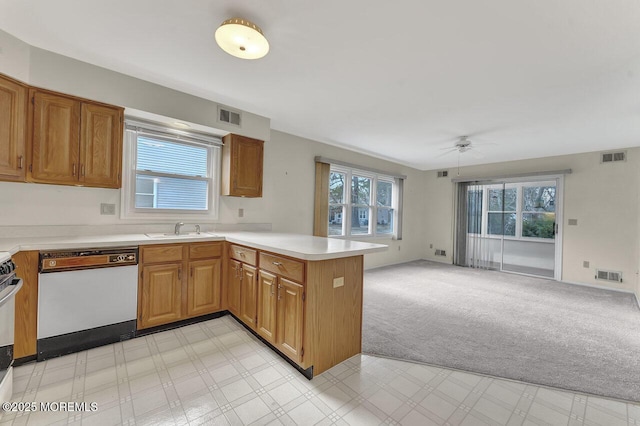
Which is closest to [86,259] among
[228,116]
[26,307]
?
[26,307]

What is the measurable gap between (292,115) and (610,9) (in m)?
2.84

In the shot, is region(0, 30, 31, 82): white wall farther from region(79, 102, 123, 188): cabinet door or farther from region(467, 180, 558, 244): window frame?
region(467, 180, 558, 244): window frame

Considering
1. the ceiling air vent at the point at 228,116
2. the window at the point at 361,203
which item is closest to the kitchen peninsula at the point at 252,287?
the ceiling air vent at the point at 228,116

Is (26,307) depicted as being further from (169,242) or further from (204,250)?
(204,250)

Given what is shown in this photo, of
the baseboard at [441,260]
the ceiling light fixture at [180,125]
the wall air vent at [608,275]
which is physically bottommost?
the baseboard at [441,260]

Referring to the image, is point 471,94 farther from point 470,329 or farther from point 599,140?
point 599,140

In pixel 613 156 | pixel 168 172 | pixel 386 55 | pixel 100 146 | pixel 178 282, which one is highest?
pixel 386 55

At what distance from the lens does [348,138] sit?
4430 millimetres

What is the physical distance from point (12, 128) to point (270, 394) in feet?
9.20

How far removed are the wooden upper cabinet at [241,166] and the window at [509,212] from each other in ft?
17.2

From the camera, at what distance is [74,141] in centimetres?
228

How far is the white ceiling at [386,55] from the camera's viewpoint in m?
1.63

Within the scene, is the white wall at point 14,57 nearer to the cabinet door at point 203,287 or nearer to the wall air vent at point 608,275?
the cabinet door at point 203,287

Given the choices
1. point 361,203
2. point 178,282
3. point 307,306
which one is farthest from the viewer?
point 361,203
